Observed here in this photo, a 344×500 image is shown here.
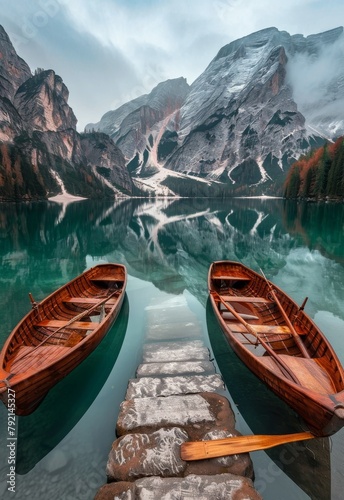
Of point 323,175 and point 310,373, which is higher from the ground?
point 323,175

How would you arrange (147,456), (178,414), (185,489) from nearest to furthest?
(185,489), (147,456), (178,414)

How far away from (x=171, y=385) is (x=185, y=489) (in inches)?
114

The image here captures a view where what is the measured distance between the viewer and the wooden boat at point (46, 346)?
575 centimetres

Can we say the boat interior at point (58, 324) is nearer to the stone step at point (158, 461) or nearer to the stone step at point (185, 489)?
the stone step at point (158, 461)

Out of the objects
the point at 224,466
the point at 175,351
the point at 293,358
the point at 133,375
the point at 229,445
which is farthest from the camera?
the point at 175,351

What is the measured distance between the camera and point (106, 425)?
6516 millimetres

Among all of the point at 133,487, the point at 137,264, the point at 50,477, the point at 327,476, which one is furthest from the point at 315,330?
the point at 137,264

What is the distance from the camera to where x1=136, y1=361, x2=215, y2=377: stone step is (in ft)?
26.3

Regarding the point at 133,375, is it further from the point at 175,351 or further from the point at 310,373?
the point at 310,373

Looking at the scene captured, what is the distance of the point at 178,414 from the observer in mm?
6008

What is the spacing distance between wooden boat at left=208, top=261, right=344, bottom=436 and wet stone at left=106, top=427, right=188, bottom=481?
100 inches

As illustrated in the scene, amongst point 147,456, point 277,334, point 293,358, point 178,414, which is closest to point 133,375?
point 178,414

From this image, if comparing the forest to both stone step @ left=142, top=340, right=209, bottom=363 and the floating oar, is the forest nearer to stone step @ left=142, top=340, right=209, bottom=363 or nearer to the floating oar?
stone step @ left=142, top=340, right=209, bottom=363

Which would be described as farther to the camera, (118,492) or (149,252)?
(149,252)
